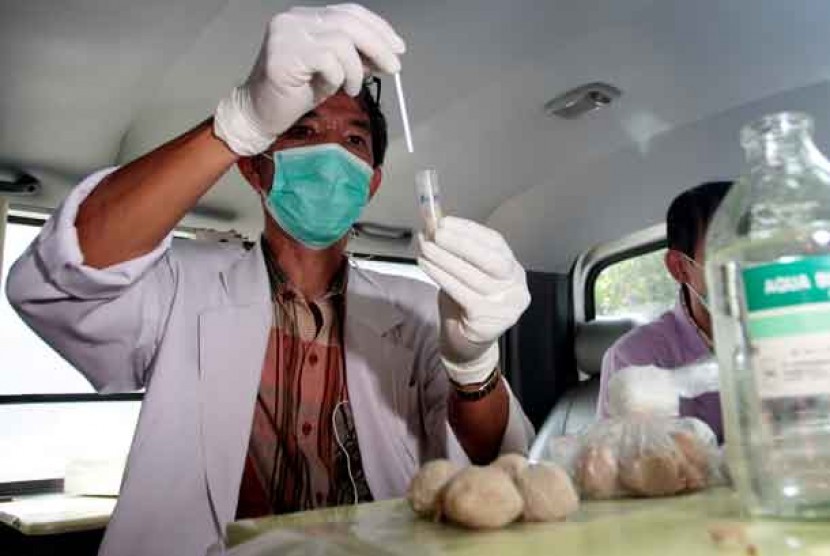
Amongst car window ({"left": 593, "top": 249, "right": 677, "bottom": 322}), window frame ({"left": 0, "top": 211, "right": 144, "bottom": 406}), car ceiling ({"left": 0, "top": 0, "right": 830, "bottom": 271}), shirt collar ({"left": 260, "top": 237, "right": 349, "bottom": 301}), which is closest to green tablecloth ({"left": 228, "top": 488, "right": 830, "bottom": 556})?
shirt collar ({"left": 260, "top": 237, "right": 349, "bottom": 301})

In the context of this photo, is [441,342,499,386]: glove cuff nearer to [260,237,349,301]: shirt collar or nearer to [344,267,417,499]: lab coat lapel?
[344,267,417,499]: lab coat lapel

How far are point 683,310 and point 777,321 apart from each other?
136cm

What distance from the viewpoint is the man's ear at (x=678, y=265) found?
5.23 ft

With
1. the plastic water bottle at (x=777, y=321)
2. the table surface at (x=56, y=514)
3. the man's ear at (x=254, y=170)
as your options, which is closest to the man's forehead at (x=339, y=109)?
the man's ear at (x=254, y=170)

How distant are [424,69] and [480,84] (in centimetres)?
21

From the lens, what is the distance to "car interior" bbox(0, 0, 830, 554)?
1.68m

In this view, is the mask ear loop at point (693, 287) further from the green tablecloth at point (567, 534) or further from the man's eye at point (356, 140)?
the green tablecloth at point (567, 534)

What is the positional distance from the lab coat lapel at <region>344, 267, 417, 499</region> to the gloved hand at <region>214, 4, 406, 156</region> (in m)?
0.35

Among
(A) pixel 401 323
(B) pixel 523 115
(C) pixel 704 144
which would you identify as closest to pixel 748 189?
(A) pixel 401 323

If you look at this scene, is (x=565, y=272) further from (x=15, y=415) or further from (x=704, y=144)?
(x=15, y=415)

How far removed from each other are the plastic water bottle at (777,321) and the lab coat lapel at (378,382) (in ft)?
1.98

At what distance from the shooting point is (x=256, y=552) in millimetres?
386

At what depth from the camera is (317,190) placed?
111cm

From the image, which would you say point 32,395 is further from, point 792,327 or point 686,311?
point 792,327
